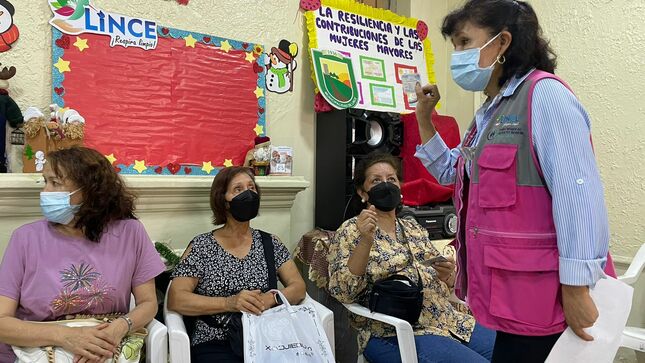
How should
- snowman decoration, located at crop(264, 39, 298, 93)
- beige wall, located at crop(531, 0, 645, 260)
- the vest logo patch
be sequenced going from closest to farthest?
the vest logo patch, beige wall, located at crop(531, 0, 645, 260), snowman decoration, located at crop(264, 39, 298, 93)

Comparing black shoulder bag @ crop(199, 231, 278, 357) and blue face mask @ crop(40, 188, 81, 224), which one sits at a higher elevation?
blue face mask @ crop(40, 188, 81, 224)

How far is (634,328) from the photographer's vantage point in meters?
2.50

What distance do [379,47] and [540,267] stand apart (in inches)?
103

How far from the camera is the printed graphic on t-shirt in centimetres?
170

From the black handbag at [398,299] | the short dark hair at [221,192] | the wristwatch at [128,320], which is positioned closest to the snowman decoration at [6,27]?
the short dark hair at [221,192]

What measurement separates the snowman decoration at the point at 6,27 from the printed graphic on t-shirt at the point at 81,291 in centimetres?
116

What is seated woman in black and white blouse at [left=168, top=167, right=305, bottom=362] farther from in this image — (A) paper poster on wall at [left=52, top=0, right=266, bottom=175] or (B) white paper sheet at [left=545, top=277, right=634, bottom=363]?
(B) white paper sheet at [left=545, top=277, right=634, bottom=363]

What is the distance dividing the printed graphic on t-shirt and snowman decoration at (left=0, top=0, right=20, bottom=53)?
3.81 ft

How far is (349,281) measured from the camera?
209 cm

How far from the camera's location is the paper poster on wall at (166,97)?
7.64 feet

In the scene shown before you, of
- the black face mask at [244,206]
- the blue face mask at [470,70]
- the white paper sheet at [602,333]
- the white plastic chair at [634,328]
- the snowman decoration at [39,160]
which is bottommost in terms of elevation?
→ the white plastic chair at [634,328]

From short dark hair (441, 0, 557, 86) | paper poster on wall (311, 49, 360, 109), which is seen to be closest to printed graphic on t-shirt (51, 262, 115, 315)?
short dark hair (441, 0, 557, 86)

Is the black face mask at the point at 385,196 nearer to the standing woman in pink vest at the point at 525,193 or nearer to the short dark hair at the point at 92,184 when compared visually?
the standing woman in pink vest at the point at 525,193

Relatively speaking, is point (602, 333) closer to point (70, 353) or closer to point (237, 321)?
point (237, 321)
